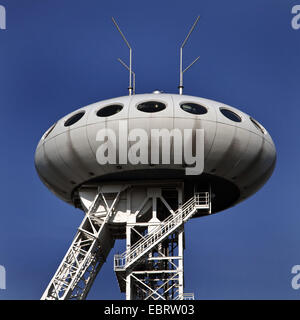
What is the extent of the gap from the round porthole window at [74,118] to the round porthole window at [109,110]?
4.64 feet

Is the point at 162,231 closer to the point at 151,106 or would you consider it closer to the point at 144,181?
the point at 144,181

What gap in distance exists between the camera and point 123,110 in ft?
164

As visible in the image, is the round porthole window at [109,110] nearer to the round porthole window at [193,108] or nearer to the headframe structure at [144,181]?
the headframe structure at [144,181]

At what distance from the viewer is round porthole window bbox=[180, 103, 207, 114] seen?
49906 mm

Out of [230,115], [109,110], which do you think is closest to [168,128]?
[109,110]

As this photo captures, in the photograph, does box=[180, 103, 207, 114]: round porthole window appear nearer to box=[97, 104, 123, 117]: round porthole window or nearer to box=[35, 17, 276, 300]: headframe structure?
box=[35, 17, 276, 300]: headframe structure

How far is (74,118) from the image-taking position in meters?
51.9

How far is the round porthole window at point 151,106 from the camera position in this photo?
4966 cm

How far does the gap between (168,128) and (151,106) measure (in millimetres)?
1999

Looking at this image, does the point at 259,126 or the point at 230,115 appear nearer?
the point at 230,115

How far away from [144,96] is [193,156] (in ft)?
15.8

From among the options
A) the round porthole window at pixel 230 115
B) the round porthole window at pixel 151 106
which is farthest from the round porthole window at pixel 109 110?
the round porthole window at pixel 230 115

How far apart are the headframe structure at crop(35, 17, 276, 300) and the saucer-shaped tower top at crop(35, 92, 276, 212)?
6 centimetres
